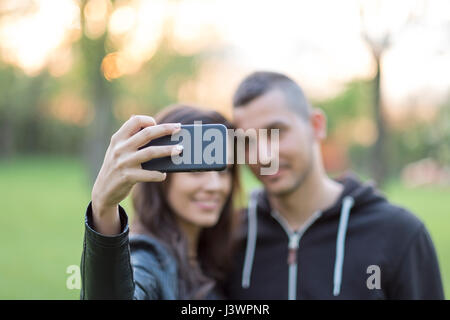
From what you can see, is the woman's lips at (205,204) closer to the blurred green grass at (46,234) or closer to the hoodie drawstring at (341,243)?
the hoodie drawstring at (341,243)

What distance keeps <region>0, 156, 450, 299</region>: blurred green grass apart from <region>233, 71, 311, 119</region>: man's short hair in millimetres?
4350

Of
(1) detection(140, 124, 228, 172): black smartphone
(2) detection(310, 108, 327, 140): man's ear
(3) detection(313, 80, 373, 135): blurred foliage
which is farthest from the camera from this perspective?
(3) detection(313, 80, 373, 135): blurred foliage

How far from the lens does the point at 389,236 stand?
282cm

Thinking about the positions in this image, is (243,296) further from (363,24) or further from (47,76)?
(47,76)

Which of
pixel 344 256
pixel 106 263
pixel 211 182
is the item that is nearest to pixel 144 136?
pixel 106 263

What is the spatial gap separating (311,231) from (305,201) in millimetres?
207

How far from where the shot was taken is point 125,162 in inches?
68.9

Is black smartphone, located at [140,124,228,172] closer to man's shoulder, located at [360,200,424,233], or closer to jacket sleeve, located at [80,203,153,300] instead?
jacket sleeve, located at [80,203,153,300]

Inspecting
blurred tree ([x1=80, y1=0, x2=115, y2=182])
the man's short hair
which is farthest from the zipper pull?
blurred tree ([x1=80, y1=0, x2=115, y2=182])

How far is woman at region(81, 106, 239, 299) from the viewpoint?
1.77 meters

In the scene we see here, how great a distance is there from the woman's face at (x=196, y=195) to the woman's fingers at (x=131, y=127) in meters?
1.11

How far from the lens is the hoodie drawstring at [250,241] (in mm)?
3027

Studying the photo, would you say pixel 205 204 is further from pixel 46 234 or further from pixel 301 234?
pixel 46 234

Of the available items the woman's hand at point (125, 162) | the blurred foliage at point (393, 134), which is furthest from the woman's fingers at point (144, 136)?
the blurred foliage at point (393, 134)
